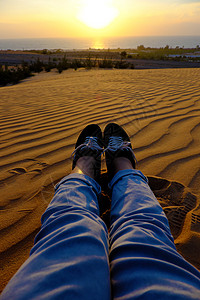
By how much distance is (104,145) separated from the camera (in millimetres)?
1985

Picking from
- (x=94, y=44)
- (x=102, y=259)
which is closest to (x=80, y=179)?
(x=102, y=259)

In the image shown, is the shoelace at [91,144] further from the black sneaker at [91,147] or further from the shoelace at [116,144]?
the shoelace at [116,144]

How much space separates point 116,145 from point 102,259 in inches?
46.0

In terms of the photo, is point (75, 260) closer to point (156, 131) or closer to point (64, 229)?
point (64, 229)

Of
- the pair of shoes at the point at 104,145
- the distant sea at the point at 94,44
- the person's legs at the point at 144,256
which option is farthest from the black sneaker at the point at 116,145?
the distant sea at the point at 94,44

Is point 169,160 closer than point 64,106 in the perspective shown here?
Yes

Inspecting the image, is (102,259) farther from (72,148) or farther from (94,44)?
(94,44)

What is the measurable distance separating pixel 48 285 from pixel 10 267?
0.50 meters

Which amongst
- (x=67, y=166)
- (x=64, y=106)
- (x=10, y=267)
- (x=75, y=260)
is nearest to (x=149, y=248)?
(x=75, y=260)

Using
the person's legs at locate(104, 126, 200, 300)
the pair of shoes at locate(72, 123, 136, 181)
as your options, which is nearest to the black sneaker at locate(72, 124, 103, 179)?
the pair of shoes at locate(72, 123, 136, 181)

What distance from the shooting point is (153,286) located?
612 millimetres

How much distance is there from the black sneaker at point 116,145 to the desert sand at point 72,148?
15cm

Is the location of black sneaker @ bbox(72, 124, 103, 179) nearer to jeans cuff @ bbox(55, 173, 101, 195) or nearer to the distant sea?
jeans cuff @ bbox(55, 173, 101, 195)

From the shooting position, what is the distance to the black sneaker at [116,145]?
64.6 inches
